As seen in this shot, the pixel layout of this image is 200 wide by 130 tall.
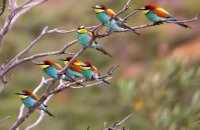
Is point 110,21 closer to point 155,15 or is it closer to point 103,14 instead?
point 103,14

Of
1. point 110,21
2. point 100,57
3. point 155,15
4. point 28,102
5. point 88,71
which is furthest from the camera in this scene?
point 100,57

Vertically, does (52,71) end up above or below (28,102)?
above

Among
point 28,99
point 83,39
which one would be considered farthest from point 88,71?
point 28,99

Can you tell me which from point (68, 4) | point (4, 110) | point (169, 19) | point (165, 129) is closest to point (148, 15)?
point (169, 19)

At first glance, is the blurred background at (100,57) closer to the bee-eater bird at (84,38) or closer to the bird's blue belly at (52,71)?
the bird's blue belly at (52,71)

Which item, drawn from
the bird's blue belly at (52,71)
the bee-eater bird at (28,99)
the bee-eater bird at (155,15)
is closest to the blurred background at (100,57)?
the bee-eater bird at (155,15)

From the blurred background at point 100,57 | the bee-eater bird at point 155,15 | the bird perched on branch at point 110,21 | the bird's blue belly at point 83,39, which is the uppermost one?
the bird perched on branch at point 110,21

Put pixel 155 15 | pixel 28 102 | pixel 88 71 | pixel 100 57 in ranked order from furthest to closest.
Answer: pixel 100 57 < pixel 155 15 < pixel 28 102 < pixel 88 71

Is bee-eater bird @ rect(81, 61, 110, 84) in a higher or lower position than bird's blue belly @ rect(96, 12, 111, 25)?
lower

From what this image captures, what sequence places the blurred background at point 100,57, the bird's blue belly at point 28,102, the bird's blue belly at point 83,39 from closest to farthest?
the bird's blue belly at point 83,39, the bird's blue belly at point 28,102, the blurred background at point 100,57

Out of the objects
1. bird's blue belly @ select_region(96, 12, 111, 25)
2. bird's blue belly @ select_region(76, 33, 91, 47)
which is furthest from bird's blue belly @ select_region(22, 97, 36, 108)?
bird's blue belly @ select_region(96, 12, 111, 25)

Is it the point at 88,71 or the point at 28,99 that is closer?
the point at 88,71

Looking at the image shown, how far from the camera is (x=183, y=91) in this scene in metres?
9.84

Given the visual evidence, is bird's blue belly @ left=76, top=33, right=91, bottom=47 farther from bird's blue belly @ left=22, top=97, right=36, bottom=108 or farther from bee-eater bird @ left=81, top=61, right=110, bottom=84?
bird's blue belly @ left=22, top=97, right=36, bottom=108
